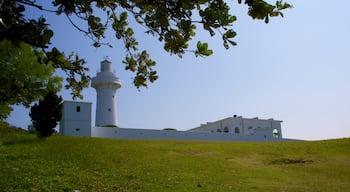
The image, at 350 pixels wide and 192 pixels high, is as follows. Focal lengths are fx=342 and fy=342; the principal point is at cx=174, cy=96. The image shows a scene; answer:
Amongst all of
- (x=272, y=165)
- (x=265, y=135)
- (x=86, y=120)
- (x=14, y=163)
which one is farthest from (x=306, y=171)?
(x=265, y=135)

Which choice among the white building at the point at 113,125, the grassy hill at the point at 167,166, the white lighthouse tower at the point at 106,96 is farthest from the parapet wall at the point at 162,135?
the grassy hill at the point at 167,166

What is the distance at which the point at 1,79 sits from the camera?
11.0 feet

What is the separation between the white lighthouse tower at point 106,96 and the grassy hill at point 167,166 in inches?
560

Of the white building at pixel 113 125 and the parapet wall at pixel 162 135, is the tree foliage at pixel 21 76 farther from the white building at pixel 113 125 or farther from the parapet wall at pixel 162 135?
the parapet wall at pixel 162 135

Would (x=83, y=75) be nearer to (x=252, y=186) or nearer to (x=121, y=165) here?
(x=252, y=186)

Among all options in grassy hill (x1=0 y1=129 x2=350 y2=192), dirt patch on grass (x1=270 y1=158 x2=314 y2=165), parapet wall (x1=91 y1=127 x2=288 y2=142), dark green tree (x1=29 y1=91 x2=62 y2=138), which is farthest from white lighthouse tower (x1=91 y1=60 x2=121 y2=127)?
dirt patch on grass (x1=270 y1=158 x2=314 y2=165)

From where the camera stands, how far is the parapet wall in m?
35.2

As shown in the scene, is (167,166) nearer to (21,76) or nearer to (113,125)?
(21,76)

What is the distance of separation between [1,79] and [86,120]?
3123 centimetres

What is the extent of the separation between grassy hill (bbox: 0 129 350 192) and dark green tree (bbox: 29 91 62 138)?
2.93ft

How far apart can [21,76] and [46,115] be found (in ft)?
16.6

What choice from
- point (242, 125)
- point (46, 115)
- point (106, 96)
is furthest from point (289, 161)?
point (242, 125)

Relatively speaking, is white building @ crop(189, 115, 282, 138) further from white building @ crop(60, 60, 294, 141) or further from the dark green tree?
the dark green tree

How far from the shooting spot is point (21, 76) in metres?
22.6
